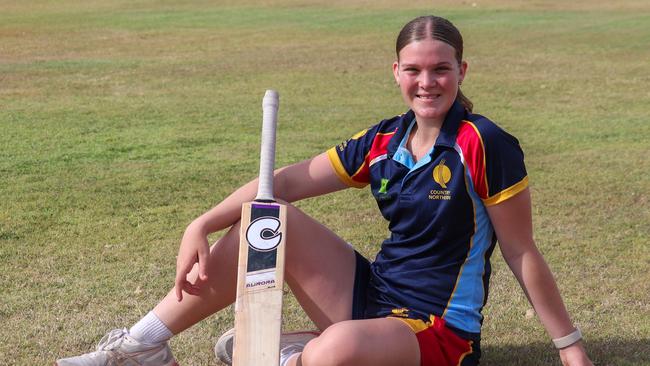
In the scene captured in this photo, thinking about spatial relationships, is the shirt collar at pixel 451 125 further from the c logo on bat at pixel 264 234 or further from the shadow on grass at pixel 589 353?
the shadow on grass at pixel 589 353

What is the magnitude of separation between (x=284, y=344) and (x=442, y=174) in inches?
33.4

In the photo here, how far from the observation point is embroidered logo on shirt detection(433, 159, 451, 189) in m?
3.17

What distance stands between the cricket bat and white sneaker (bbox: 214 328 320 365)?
11.8 inches

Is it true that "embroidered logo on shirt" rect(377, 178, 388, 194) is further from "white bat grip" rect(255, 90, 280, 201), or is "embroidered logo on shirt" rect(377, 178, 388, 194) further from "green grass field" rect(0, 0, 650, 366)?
"green grass field" rect(0, 0, 650, 366)

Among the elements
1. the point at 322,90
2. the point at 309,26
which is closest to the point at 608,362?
the point at 322,90

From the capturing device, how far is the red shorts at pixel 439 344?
3127 millimetres

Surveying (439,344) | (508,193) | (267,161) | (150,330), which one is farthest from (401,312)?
(150,330)

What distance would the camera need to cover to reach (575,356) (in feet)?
10.3

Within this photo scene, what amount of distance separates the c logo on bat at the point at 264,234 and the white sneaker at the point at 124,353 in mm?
638

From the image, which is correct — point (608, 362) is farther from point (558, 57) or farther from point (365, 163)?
point (558, 57)

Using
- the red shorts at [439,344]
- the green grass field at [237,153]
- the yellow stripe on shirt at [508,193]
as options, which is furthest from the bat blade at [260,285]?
the green grass field at [237,153]

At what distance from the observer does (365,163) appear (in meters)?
3.47

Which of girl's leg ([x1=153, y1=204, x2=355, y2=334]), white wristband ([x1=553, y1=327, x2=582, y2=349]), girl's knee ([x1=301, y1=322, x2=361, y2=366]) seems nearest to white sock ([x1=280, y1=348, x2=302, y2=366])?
girl's leg ([x1=153, y1=204, x2=355, y2=334])

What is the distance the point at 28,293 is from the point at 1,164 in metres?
3.20
